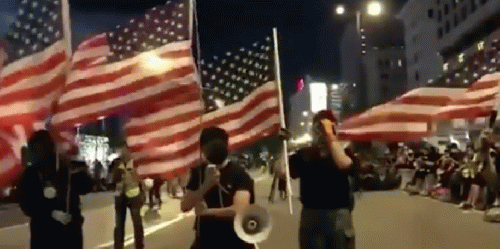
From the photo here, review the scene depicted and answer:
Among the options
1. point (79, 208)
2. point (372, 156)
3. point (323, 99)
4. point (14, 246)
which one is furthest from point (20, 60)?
point (323, 99)

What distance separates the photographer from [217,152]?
17.8 feet

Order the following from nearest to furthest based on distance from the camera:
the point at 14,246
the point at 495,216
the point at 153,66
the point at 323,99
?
the point at 153,66 < the point at 14,246 < the point at 495,216 < the point at 323,99

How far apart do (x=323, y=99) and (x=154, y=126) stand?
17746 centimetres

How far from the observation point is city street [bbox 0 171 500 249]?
13.6 metres

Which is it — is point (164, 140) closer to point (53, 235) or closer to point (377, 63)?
point (53, 235)

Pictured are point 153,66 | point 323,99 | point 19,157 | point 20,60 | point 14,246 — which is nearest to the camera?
point 19,157

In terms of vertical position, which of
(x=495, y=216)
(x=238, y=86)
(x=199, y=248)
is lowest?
(x=495, y=216)

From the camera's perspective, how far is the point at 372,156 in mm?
30328

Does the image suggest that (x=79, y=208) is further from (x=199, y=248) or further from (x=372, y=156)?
(x=372, y=156)

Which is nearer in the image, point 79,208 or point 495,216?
point 79,208

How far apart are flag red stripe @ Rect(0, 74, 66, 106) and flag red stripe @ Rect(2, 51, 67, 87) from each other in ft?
0.43

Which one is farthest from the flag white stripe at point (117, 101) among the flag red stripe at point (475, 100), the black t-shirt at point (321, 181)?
the flag red stripe at point (475, 100)

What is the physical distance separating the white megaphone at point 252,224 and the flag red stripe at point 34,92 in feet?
8.90

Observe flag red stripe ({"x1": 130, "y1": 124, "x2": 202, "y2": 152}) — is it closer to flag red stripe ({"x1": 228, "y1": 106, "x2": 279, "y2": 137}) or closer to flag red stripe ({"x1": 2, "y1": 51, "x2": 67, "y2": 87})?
flag red stripe ({"x1": 228, "y1": 106, "x2": 279, "y2": 137})
